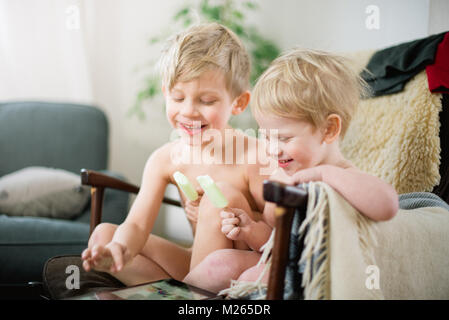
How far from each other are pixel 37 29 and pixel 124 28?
0.44m

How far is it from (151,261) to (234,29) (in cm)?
135

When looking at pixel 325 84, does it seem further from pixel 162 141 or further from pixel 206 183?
pixel 162 141

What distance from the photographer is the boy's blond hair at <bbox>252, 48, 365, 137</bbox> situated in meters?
0.73

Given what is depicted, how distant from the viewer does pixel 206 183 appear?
0.72 metres

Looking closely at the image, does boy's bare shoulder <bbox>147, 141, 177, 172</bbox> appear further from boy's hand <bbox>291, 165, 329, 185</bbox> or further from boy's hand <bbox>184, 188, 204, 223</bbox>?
boy's hand <bbox>291, 165, 329, 185</bbox>

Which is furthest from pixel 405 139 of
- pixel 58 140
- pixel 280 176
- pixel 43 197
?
pixel 58 140

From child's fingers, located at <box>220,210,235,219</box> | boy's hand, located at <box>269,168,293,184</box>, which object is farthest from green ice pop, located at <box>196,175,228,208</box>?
boy's hand, located at <box>269,168,293,184</box>

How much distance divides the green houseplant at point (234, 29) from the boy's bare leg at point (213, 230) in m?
1.18

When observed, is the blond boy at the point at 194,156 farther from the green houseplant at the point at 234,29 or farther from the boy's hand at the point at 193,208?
the green houseplant at the point at 234,29

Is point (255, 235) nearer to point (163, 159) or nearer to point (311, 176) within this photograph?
point (311, 176)

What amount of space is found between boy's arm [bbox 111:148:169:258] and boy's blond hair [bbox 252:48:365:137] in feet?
0.99

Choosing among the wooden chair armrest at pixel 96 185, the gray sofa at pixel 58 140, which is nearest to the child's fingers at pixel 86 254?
the wooden chair armrest at pixel 96 185

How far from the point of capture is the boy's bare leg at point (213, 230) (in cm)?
78

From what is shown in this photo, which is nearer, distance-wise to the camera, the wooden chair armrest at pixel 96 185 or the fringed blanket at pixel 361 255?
the fringed blanket at pixel 361 255
